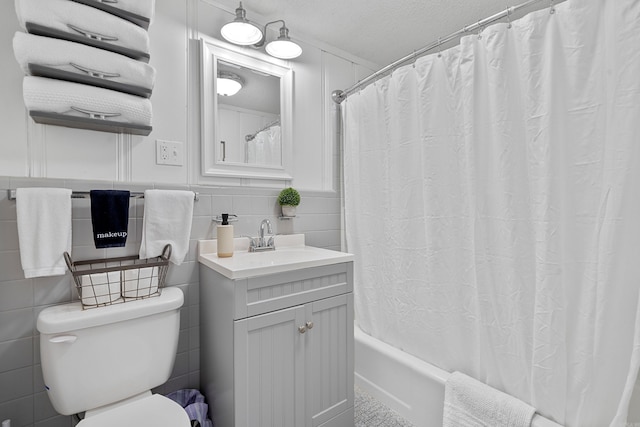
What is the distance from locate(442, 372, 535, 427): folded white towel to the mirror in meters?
1.38

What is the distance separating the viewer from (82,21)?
3.60 ft

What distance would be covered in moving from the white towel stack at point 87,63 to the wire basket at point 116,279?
55 cm

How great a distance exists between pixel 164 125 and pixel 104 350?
0.99 meters

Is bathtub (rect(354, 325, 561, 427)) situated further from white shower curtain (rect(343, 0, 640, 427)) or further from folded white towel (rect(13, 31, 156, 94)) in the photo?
folded white towel (rect(13, 31, 156, 94))

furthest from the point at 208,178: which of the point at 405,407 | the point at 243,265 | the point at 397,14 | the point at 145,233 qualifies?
the point at 405,407

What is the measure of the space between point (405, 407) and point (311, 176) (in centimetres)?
142

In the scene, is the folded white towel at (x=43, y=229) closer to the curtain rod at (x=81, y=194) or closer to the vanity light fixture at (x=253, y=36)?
the curtain rod at (x=81, y=194)

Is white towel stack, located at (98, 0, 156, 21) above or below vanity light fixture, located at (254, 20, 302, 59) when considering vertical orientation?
below

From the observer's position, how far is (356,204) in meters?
1.90

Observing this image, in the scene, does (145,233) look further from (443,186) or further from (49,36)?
(443,186)

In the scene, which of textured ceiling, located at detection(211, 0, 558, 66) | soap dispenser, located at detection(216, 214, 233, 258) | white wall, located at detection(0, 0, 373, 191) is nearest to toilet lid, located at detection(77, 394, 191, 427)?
soap dispenser, located at detection(216, 214, 233, 258)

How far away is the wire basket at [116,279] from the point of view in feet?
3.58

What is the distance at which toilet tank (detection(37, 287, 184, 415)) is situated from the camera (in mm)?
983

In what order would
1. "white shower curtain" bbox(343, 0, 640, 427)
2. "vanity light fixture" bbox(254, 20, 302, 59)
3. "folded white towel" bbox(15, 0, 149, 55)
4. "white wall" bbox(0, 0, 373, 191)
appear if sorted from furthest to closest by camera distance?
"vanity light fixture" bbox(254, 20, 302, 59), "white wall" bbox(0, 0, 373, 191), "folded white towel" bbox(15, 0, 149, 55), "white shower curtain" bbox(343, 0, 640, 427)
